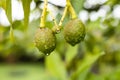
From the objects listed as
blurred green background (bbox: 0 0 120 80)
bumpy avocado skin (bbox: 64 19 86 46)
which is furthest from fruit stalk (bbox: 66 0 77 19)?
blurred green background (bbox: 0 0 120 80)

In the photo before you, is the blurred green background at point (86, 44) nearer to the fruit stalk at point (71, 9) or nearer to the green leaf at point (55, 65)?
the green leaf at point (55, 65)

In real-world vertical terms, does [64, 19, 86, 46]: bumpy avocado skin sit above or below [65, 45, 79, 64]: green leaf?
above

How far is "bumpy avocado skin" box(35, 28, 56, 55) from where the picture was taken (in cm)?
110

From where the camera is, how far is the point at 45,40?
43.5 inches

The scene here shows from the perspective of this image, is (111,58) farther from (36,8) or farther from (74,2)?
(74,2)

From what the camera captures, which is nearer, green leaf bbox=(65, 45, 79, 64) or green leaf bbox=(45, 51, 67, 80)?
green leaf bbox=(65, 45, 79, 64)

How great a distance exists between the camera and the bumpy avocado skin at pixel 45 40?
1097mm

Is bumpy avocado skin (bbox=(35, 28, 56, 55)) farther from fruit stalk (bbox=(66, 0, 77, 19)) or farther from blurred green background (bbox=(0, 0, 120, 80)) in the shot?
blurred green background (bbox=(0, 0, 120, 80))

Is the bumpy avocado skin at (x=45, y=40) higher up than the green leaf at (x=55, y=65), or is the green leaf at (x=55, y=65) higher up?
the bumpy avocado skin at (x=45, y=40)

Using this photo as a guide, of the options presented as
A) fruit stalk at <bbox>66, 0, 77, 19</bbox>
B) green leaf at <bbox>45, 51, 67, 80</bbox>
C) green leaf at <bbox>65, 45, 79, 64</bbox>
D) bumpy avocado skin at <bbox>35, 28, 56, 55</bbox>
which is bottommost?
green leaf at <bbox>45, 51, 67, 80</bbox>

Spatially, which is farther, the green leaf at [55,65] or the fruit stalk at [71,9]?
the green leaf at [55,65]

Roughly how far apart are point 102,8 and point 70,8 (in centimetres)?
81

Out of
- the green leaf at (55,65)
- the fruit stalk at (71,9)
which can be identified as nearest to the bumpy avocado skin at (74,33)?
the fruit stalk at (71,9)

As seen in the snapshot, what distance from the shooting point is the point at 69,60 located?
198 centimetres
